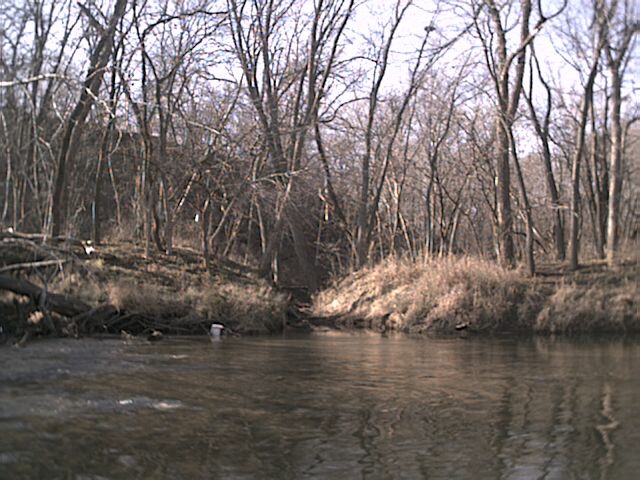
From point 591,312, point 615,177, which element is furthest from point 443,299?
point 615,177

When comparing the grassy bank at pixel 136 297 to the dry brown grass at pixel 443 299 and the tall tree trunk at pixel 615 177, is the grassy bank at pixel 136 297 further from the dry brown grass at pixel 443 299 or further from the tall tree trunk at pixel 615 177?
Result: the tall tree trunk at pixel 615 177

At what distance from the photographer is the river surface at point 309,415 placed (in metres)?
6.97

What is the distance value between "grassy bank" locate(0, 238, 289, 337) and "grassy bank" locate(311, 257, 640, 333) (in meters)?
3.72

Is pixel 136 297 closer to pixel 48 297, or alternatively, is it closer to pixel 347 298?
pixel 48 297

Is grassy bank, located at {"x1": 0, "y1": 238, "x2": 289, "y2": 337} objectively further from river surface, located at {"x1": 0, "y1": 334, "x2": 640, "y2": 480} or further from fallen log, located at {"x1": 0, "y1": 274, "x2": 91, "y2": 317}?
river surface, located at {"x1": 0, "y1": 334, "x2": 640, "y2": 480}

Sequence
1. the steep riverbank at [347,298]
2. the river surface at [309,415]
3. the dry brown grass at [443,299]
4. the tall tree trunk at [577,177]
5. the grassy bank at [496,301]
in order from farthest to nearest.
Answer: the tall tree trunk at [577,177] < the dry brown grass at [443,299] < the grassy bank at [496,301] < the steep riverbank at [347,298] < the river surface at [309,415]

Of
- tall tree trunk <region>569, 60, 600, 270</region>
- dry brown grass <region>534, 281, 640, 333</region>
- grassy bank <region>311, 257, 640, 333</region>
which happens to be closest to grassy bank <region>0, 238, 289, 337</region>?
grassy bank <region>311, 257, 640, 333</region>

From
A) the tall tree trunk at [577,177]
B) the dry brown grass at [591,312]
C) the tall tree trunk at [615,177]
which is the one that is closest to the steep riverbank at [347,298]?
the dry brown grass at [591,312]

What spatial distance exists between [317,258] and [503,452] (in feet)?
93.1

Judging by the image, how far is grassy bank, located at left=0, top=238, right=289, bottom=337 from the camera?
16.4 metres

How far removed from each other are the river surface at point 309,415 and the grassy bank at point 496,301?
7.18 m

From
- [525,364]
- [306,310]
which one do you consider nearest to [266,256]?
[306,310]

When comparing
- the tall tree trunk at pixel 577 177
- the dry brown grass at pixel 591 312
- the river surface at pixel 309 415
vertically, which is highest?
the tall tree trunk at pixel 577 177

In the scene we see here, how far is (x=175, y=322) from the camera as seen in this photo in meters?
20.3
